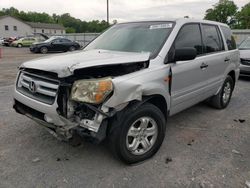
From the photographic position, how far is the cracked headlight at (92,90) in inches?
96.8

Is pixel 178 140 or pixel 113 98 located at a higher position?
pixel 113 98

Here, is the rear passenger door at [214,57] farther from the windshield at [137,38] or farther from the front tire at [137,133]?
the front tire at [137,133]

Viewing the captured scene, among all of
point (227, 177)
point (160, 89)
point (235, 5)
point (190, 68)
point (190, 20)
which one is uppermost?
point (235, 5)

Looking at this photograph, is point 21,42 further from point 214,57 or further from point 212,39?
point 214,57

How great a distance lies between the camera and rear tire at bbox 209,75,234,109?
4984 mm

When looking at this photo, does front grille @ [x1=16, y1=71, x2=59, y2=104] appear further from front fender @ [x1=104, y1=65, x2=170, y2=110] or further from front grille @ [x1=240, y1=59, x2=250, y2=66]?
front grille @ [x1=240, y1=59, x2=250, y2=66]

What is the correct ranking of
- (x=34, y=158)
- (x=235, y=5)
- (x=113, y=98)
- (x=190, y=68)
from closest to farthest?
(x=113, y=98)
(x=34, y=158)
(x=190, y=68)
(x=235, y=5)

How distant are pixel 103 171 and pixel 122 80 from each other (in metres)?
1.17

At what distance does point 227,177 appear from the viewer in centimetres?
277

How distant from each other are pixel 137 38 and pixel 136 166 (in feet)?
6.31

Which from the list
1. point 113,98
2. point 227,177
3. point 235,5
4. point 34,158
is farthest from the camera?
point 235,5

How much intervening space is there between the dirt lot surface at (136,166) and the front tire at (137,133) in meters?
0.16

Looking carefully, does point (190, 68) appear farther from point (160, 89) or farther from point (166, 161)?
point (166, 161)

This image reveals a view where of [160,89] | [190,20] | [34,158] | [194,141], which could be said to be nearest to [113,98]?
[160,89]
